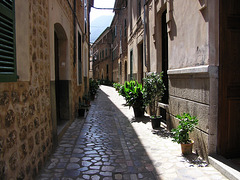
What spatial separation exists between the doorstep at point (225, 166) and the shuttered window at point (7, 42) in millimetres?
2983

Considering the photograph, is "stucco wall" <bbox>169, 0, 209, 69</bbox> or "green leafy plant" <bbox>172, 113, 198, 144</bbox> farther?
"green leafy plant" <bbox>172, 113, 198, 144</bbox>

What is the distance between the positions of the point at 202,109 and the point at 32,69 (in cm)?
280

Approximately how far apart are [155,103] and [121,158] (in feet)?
11.3

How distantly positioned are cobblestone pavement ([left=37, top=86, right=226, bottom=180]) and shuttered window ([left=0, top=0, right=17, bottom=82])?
165 cm

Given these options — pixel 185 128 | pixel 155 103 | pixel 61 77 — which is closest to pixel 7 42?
pixel 185 128

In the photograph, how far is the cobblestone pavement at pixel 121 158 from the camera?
3.11 meters

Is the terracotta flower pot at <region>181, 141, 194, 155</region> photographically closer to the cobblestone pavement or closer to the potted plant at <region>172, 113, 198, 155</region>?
the potted plant at <region>172, 113, 198, 155</region>

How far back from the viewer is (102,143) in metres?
4.58

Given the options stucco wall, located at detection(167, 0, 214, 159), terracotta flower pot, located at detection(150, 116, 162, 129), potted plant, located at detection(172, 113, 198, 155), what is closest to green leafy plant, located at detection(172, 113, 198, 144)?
potted plant, located at detection(172, 113, 198, 155)

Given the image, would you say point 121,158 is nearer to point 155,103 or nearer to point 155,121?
point 155,121

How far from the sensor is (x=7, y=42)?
2160 mm

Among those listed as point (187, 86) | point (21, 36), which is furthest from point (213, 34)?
point (21, 36)

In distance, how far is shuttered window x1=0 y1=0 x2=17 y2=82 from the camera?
2.06 meters

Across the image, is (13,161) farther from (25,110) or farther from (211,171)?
(211,171)
